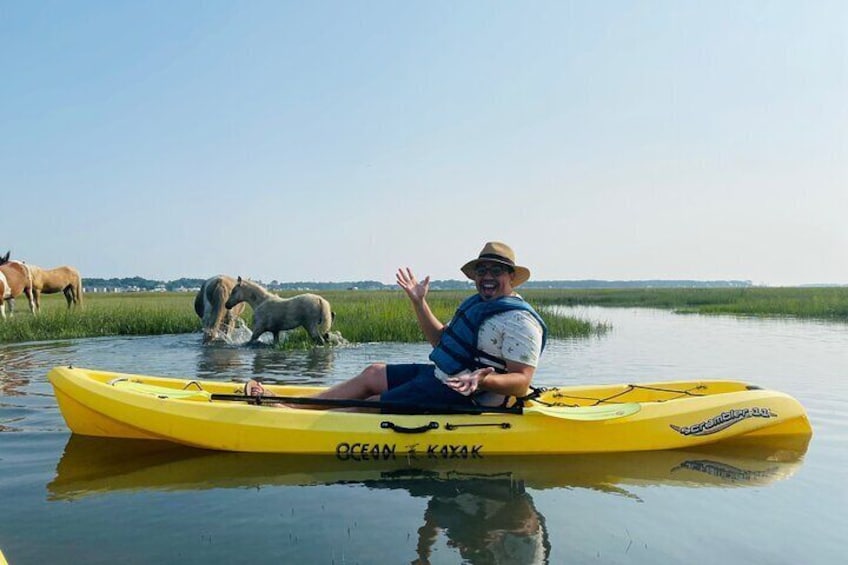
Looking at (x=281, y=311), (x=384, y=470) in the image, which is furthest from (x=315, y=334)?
(x=384, y=470)

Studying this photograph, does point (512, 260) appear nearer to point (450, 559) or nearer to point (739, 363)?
point (450, 559)

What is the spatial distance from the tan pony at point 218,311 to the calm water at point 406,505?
23.3 feet

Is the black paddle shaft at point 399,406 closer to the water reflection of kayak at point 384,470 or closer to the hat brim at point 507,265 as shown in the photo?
the water reflection of kayak at point 384,470

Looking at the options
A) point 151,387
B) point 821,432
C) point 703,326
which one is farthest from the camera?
point 703,326

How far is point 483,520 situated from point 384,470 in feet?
4.48

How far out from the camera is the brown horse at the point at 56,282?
70.4 ft

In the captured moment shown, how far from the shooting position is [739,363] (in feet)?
42.7

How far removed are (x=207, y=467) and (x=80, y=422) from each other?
155 cm

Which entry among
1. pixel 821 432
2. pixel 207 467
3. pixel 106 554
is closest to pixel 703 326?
pixel 821 432

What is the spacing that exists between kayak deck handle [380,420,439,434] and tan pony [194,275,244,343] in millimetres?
9967

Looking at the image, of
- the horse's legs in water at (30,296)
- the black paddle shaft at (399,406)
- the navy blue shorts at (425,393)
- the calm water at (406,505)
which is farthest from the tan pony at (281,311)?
the horse's legs in water at (30,296)

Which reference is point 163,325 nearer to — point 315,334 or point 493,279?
point 315,334

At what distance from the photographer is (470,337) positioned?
5.67 meters

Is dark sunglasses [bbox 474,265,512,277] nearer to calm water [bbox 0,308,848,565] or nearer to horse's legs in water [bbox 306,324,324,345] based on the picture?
calm water [bbox 0,308,848,565]
